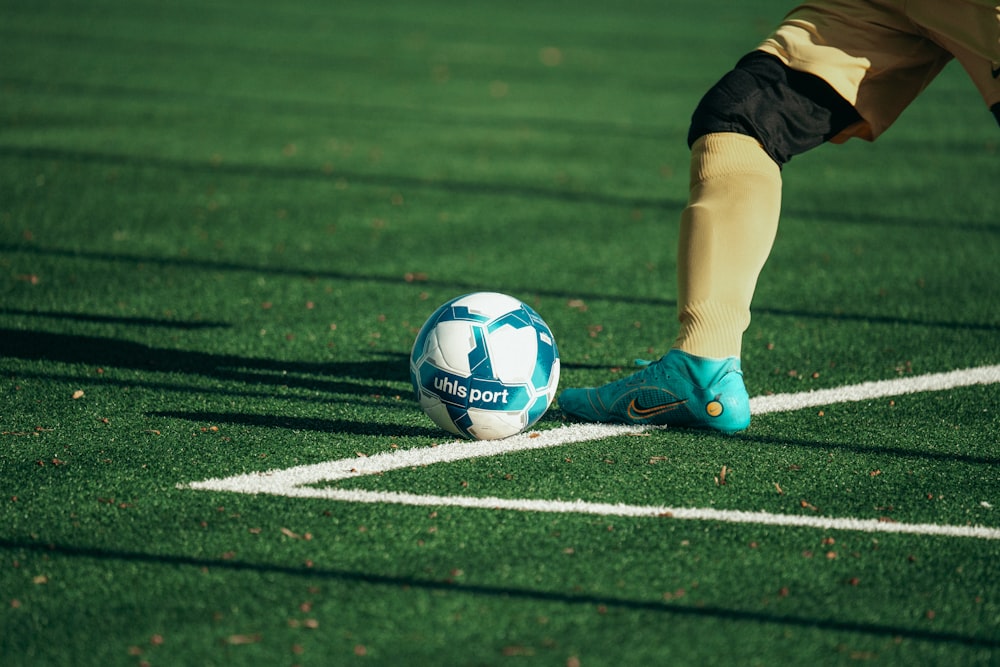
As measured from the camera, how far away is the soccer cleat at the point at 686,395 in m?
4.17

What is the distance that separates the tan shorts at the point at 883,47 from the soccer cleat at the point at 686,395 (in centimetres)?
98

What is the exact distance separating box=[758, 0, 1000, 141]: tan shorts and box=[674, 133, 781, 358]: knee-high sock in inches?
14.1

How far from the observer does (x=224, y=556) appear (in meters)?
3.21

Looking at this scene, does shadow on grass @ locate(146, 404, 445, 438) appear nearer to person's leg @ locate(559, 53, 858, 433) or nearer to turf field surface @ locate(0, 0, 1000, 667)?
turf field surface @ locate(0, 0, 1000, 667)

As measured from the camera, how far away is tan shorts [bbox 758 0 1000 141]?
4.01 metres

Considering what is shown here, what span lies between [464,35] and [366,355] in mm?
17830

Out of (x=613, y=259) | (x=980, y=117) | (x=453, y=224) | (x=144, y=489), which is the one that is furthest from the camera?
(x=980, y=117)

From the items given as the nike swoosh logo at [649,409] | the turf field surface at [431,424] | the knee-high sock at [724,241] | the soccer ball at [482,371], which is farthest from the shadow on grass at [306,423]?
the knee-high sock at [724,241]

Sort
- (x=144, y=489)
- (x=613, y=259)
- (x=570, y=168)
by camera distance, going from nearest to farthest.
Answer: (x=144, y=489)
(x=613, y=259)
(x=570, y=168)

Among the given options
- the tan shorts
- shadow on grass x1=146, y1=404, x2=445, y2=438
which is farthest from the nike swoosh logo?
the tan shorts

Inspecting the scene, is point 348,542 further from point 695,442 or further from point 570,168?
point 570,168

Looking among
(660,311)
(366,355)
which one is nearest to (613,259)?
(660,311)

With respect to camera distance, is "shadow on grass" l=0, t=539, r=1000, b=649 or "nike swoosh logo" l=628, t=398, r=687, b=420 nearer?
"shadow on grass" l=0, t=539, r=1000, b=649

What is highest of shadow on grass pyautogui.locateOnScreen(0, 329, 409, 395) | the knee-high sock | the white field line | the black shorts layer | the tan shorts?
the tan shorts
